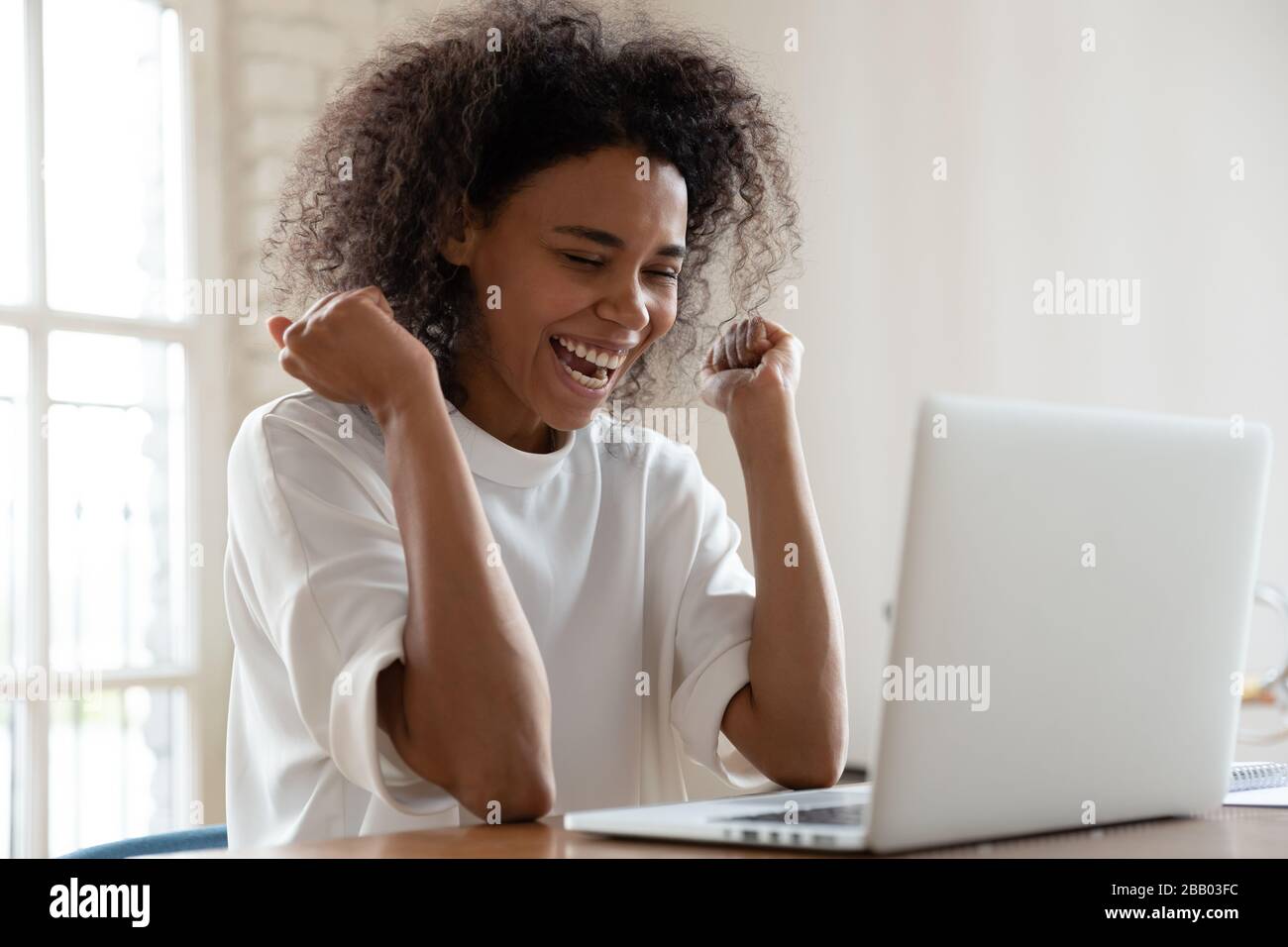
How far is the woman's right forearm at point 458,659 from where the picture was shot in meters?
1.04

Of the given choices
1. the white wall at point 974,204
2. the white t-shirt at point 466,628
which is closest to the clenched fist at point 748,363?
the white t-shirt at point 466,628

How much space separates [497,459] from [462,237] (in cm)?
25

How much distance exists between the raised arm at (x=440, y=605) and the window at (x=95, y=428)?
179 cm

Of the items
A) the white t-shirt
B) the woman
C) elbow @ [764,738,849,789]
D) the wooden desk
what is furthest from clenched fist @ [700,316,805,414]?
the wooden desk

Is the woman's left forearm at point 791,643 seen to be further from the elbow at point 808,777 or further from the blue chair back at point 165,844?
the blue chair back at point 165,844

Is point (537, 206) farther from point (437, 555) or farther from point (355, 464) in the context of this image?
point (437, 555)

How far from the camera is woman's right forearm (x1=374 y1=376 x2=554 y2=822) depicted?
1037mm

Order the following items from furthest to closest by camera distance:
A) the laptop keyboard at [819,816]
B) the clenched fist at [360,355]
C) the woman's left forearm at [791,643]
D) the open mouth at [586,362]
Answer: the open mouth at [586,362], the woman's left forearm at [791,643], the clenched fist at [360,355], the laptop keyboard at [819,816]

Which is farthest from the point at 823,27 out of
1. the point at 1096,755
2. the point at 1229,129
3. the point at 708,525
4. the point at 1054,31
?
the point at 1096,755

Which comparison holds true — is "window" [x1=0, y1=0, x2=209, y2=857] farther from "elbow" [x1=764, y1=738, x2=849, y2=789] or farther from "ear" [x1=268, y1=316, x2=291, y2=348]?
"elbow" [x1=764, y1=738, x2=849, y2=789]

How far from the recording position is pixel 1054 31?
3072 mm

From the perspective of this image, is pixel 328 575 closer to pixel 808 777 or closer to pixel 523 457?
pixel 523 457
